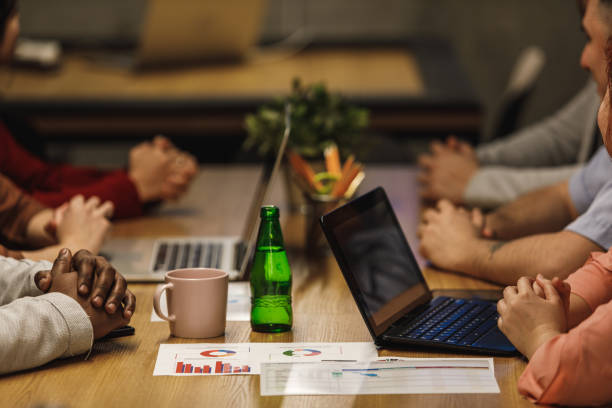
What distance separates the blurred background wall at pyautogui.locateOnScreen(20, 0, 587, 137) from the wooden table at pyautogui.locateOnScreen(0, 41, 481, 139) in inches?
45.8

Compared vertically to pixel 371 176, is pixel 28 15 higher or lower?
higher

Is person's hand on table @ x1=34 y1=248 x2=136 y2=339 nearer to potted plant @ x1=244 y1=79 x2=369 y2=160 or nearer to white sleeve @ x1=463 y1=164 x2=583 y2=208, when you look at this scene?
potted plant @ x1=244 y1=79 x2=369 y2=160

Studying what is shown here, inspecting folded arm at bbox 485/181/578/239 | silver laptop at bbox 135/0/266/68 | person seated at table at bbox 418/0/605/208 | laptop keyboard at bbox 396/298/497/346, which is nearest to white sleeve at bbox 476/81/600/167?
person seated at table at bbox 418/0/605/208

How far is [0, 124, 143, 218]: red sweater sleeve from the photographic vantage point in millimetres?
1893

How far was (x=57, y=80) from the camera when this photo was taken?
337 cm

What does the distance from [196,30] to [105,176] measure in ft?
4.95

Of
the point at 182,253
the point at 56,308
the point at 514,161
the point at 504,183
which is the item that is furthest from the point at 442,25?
the point at 56,308

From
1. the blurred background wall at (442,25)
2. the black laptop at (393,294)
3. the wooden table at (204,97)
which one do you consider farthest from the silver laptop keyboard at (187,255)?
the blurred background wall at (442,25)

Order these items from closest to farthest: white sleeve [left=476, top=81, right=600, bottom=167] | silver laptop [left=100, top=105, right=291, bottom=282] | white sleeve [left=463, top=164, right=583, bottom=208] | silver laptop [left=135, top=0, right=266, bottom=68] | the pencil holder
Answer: silver laptop [left=100, top=105, right=291, bottom=282] < the pencil holder < white sleeve [left=463, top=164, right=583, bottom=208] < white sleeve [left=476, top=81, right=600, bottom=167] < silver laptop [left=135, top=0, right=266, bottom=68]

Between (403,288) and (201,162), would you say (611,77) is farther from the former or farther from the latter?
(201,162)

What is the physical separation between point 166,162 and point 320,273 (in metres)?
0.71

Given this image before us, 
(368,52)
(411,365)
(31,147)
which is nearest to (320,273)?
(411,365)

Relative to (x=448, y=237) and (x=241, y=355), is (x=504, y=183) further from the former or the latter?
(x=241, y=355)

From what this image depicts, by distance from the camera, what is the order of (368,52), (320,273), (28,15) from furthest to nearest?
(28,15), (368,52), (320,273)
